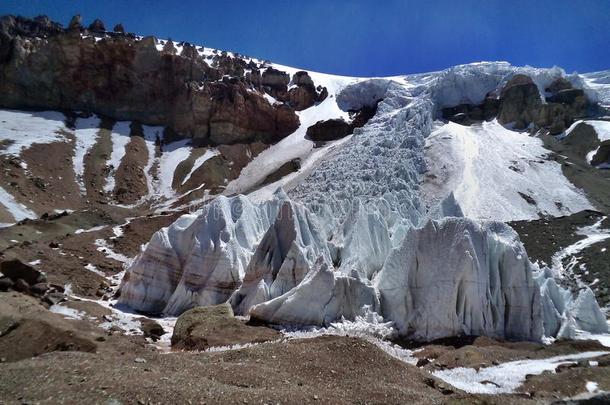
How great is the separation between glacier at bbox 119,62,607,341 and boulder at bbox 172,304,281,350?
169 cm

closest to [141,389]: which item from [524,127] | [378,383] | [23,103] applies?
[378,383]

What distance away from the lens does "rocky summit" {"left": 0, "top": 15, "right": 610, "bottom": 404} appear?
46.6 feet

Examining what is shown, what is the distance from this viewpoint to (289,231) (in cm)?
2859

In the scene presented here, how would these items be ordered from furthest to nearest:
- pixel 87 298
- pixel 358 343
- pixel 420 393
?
pixel 87 298, pixel 358 343, pixel 420 393

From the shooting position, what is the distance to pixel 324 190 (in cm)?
5684

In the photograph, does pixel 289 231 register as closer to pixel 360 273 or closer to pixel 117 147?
pixel 360 273

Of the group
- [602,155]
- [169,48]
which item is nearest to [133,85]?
[169,48]

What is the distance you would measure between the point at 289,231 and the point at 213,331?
10084mm

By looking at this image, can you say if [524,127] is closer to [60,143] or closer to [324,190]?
[324,190]

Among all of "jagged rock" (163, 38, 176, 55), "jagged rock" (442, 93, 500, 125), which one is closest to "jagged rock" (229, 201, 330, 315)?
"jagged rock" (442, 93, 500, 125)

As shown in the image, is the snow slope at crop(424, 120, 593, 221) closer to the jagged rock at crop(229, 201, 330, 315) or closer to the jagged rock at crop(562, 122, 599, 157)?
the jagged rock at crop(562, 122, 599, 157)

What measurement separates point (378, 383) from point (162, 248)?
68.6 ft

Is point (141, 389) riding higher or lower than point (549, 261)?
lower

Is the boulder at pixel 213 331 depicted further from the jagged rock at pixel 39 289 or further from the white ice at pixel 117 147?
the white ice at pixel 117 147
